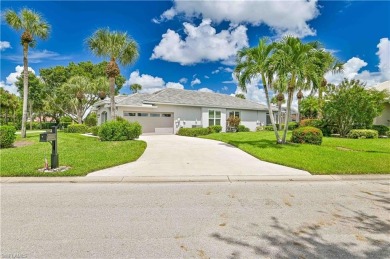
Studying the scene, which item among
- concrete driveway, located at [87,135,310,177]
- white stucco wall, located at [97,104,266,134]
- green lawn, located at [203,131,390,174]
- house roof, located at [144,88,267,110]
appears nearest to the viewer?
concrete driveway, located at [87,135,310,177]

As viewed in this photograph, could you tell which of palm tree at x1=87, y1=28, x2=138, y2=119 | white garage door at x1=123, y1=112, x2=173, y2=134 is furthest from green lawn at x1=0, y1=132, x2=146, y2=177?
white garage door at x1=123, y1=112, x2=173, y2=134

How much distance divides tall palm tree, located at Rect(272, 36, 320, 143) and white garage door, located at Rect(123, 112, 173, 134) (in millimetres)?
13552

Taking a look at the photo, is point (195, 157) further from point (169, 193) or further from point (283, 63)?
point (283, 63)

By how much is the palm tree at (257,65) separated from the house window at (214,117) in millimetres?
11612

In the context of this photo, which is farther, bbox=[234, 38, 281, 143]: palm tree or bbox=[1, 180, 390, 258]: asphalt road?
bbox=[234, 38, 281, 143]: palm tree

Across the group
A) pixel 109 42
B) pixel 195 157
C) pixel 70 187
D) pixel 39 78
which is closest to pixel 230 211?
pixel 70 187

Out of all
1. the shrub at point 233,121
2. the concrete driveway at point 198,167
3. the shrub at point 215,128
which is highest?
the shrub at point 233,121

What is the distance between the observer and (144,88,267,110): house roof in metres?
22.7

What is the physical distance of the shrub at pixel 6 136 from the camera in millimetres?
11312

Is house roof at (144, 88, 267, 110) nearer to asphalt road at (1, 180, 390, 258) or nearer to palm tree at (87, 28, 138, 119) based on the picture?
palm tree at (87, 28, 138, 119)

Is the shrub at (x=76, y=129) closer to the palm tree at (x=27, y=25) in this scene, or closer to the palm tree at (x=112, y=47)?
the palm tree at (x=27, y=25)

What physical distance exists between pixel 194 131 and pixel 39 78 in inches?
1193

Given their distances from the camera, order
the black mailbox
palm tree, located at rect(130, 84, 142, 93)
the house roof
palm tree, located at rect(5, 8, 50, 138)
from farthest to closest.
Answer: palm tree, located at rect(130, 84, 142, 93), the house roof, palm tree, located at rect(5, 8, 50, 138), the black mailbox

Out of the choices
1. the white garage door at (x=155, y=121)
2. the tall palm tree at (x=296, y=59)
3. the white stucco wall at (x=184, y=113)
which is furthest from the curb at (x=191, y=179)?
the white garage door at (x=155, y=121)
